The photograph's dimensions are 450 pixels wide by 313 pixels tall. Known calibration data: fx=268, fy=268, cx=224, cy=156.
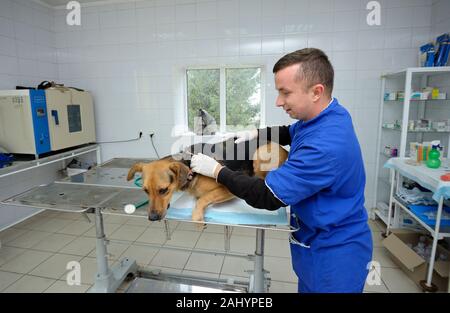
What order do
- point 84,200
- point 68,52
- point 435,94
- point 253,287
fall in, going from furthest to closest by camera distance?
point 68,52, point 435,94, point 253,287, point 84,200

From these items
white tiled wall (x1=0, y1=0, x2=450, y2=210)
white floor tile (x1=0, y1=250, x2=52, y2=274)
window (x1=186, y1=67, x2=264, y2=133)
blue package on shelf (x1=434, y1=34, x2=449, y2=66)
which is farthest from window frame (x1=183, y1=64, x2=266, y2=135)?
white floor tile (x1=0, y1=250, x2=52, y2=274)

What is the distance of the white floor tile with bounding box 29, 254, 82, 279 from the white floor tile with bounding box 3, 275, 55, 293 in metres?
0.05

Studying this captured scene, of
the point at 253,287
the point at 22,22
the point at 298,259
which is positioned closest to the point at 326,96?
the point at 298,259

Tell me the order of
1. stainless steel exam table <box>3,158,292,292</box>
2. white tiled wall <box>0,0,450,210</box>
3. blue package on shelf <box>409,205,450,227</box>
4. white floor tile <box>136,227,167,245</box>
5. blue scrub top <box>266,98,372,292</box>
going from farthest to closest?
1. white tiled wall <box>0,0,450,210</box>
2. white floor tile <box>136,227,167,245</box>
3. blue package on shelf <box>409,205,450,227</box>
4. stainless steel exam table <box>3,158,292,292</box>
5. blue scrub top <box>266,98,372,292</box>

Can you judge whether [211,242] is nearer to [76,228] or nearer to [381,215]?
[76,228]

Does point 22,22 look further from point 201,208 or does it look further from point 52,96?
point 201,208

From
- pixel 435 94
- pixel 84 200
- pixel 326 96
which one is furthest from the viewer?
pixel 435 94

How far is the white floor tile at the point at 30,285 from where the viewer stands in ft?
6.73

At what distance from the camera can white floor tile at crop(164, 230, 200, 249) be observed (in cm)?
273

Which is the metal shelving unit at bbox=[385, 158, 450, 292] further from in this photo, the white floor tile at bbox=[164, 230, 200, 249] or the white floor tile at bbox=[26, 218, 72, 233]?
the white floor tile at bbox=[26, 218, 72, 233]

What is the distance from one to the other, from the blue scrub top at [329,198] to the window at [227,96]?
233 cm

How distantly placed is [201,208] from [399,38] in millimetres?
2934

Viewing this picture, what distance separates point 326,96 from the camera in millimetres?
1052

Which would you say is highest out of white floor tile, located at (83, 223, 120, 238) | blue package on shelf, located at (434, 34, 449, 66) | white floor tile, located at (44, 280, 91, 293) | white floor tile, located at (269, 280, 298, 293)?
blue package on shelf, located at (434, 34, 449, 66)
